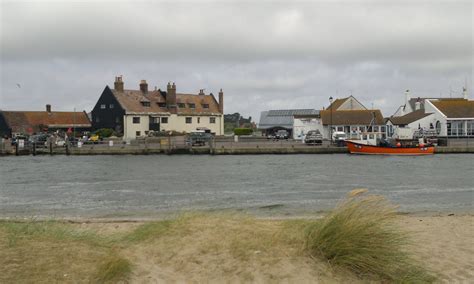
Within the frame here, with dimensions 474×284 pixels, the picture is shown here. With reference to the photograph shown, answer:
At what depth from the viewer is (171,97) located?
3297 inches

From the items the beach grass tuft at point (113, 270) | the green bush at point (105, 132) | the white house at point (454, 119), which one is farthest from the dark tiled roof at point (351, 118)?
the beach grass tuft at point (113, 270)

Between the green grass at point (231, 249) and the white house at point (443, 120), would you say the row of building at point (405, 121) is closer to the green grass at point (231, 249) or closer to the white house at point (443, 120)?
the white house at point (443, 120)

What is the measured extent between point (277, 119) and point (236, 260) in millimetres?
90687

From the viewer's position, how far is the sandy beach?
7121 millimetres

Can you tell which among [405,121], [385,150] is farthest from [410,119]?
[385,150]

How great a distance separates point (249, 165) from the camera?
4584 cm

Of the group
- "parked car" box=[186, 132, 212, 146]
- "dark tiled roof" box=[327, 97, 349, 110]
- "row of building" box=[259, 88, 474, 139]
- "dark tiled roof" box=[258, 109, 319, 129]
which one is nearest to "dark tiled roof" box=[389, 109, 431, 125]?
"row of building" box=[259, 88, 474, 139]

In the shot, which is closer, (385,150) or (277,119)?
(385,150)

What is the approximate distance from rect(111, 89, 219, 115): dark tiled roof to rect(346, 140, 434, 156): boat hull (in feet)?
107

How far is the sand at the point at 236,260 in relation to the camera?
7320 mm

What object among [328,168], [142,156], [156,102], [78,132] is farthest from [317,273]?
[78,132]

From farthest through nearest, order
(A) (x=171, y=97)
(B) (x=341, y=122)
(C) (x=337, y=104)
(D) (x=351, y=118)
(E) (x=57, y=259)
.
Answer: (C) (x=337, y=104)
(A) (x=171, y=97)
(D) (x=351, y=118)
(B) (x=341, y=122)
(E) (x=57, y=259)

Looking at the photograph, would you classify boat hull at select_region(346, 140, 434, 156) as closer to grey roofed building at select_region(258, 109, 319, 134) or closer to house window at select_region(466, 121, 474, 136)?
house window at select_region(466, 121, 474, 136)

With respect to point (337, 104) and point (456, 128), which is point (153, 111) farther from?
point (456, 128)
